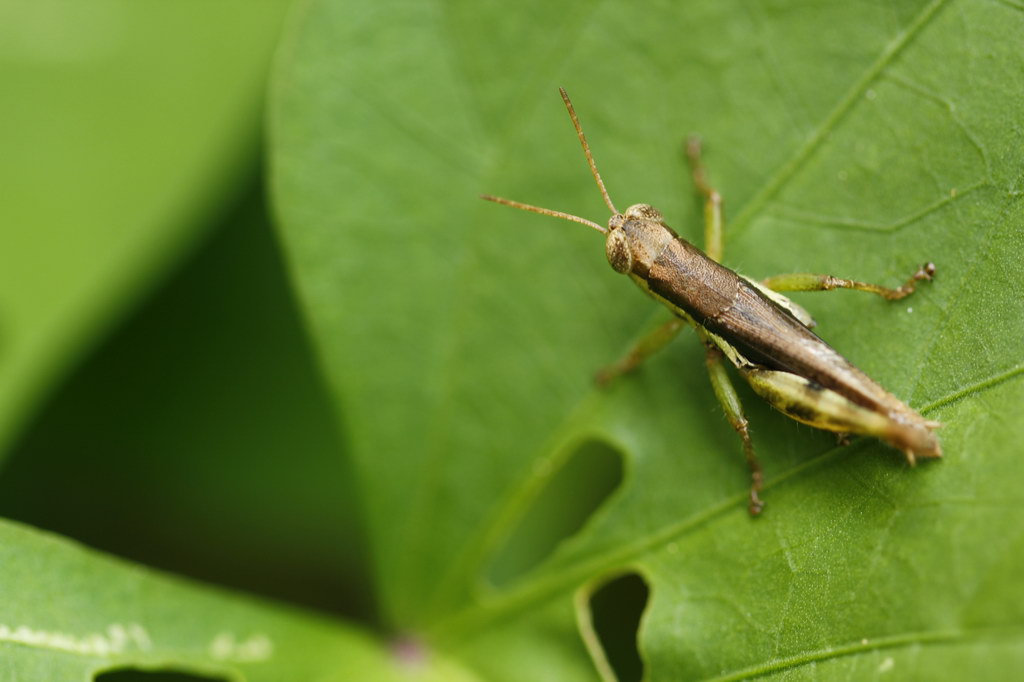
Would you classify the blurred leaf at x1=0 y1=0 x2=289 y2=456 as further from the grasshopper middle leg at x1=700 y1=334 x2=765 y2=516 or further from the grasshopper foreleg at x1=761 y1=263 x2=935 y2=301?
the grasshopper foreleg at x1=761 y1=263 x2=935 y2=301

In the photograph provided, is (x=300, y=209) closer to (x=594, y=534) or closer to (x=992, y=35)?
(x=594, y=534)

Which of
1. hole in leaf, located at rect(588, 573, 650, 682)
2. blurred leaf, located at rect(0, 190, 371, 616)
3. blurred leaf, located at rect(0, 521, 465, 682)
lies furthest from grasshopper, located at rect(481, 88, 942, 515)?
blurred leaf, located at rect(0, 190, 371, 616)

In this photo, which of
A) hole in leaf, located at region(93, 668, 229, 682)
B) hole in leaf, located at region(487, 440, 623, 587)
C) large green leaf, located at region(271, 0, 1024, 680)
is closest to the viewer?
large green leaf, located at region(271, 0, 1024, 680)

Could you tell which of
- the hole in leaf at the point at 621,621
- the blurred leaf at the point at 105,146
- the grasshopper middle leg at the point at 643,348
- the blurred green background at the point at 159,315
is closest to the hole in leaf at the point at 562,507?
the hole in leaf at the point at 621,621

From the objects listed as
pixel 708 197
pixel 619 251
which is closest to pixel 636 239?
pixel 619 251

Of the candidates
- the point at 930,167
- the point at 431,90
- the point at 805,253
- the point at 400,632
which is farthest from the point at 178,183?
the point at 930,167

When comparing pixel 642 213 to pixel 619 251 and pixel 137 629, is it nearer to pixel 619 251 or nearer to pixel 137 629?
pixel 619 251
